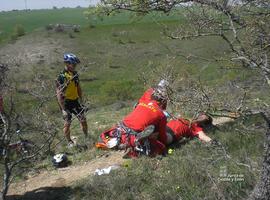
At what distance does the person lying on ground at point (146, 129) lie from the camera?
744 cm

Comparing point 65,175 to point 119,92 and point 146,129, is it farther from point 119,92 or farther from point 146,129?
point 119,92

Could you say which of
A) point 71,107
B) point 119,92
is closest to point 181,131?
point 71,107

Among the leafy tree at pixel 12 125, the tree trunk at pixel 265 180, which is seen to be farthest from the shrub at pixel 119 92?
the tree trunk at pixel 265 180

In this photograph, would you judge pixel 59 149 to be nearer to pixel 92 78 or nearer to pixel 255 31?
pixel 255 31

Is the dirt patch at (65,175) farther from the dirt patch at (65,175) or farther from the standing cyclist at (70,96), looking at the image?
the standing cyclist at (70,96)

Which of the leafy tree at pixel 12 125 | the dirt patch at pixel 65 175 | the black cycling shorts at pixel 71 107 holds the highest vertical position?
the leafy tree at pixel 12 125

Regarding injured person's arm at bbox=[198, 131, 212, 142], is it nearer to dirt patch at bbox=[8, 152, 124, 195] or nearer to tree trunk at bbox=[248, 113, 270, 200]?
dirt patch at bbox=[8, 152, 124, 195]

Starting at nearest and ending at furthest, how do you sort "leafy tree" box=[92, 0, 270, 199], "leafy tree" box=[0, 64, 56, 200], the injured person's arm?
"leafy tree" box=[92, 0, 270, 199]
"leafy tree" box=[0, 64, 56, 200]
the injured person's arm

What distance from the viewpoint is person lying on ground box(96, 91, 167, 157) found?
7.44 meters

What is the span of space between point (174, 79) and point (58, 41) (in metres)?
35.6

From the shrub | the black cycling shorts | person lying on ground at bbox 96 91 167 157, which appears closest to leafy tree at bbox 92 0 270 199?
person lying on ground at bbox 96 91 167 157

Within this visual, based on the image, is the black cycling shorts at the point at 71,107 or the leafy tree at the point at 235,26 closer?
the leafy tree at the point at 235,26

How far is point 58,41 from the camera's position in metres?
40.2

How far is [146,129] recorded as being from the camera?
7.42 meters
